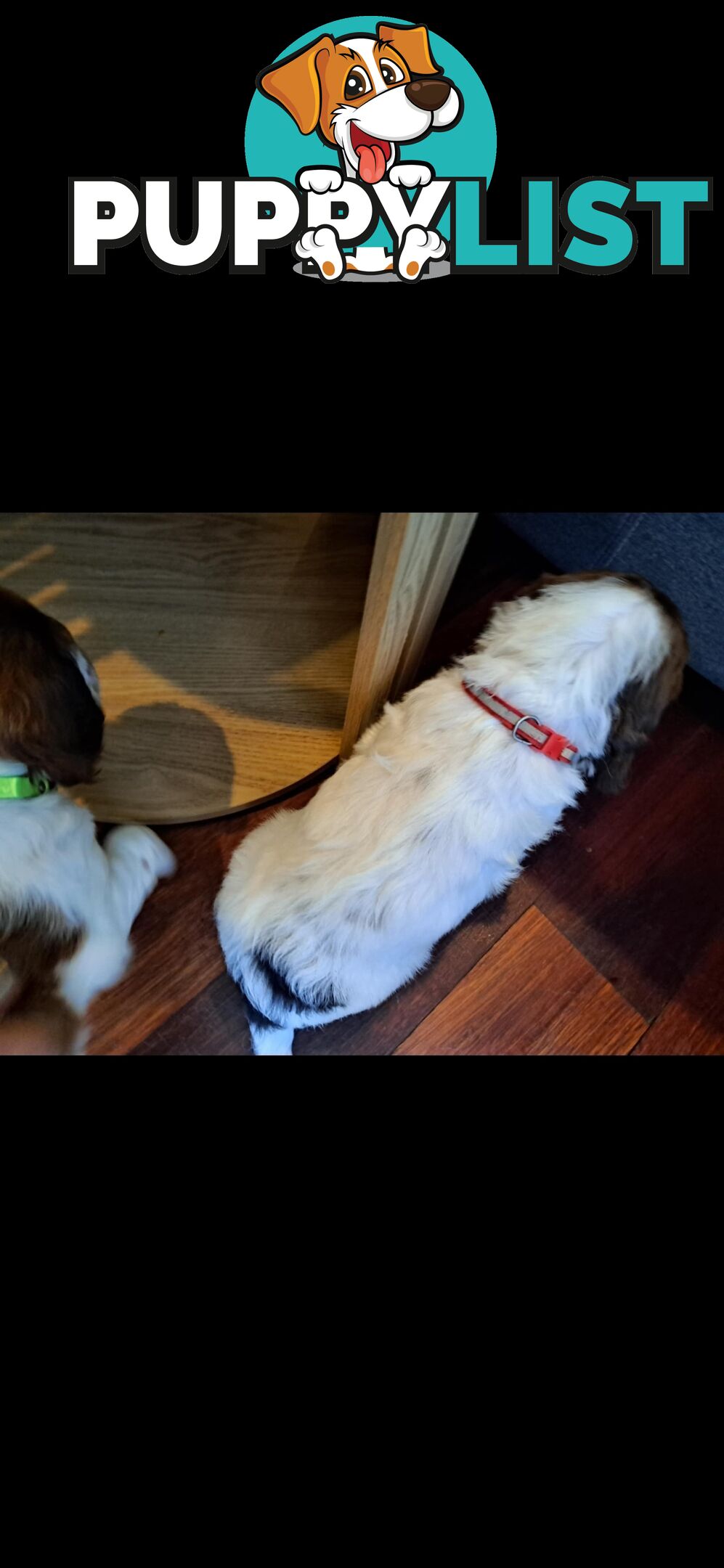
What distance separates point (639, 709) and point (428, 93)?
2.97 feet

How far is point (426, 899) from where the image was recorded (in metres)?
1.25

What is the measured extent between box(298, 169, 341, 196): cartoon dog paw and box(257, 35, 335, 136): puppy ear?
6 centimetres

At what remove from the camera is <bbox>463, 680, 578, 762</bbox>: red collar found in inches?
48.8

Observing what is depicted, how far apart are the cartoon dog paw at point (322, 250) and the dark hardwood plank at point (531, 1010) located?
1328 millimetres

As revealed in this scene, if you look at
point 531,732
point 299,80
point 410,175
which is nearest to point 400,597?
point 531,732

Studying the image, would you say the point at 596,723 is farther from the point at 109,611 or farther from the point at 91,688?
the point at 109,611

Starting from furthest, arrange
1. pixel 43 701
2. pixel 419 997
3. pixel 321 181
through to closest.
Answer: pixel 419 997 → pixel 43 701 → pixel 321 181

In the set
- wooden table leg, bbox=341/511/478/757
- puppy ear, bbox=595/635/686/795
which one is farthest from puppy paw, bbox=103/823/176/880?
puppy ear, bbox=595/635/686/795

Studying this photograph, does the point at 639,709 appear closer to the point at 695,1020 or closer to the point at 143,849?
the point at 695,1020

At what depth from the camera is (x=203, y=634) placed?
1.95 metres

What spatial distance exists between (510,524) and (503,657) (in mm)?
882

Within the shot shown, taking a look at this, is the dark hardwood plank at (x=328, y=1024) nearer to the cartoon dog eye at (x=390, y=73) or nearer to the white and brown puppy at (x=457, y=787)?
the white and brown puppy at (x=457, y=787)

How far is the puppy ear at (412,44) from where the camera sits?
0.88 m

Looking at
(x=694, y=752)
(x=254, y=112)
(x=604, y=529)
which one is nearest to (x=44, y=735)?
(x=254, y=112)
